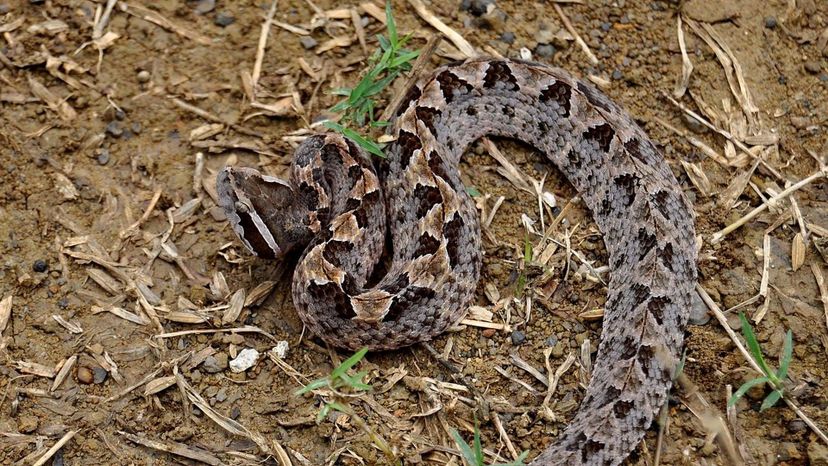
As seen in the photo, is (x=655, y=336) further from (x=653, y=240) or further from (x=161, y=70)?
(x=161, y=70)

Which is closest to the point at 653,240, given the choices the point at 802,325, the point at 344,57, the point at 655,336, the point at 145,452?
the point at 655,336

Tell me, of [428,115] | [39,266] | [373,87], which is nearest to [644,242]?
[428,115]

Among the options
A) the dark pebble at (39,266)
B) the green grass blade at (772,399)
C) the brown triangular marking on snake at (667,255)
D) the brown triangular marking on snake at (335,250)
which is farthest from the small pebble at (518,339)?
the dark pebble at (39,266)

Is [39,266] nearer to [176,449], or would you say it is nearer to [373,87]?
[176,449]

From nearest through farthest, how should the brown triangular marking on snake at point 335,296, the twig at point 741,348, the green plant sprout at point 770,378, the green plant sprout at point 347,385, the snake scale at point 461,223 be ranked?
the green plant sprout at point 347,385, the green plant sprout at point 770,378, the twig at point 741,348, the snake scale at point 461,223, the brown triangular marking on snake at point 335,296

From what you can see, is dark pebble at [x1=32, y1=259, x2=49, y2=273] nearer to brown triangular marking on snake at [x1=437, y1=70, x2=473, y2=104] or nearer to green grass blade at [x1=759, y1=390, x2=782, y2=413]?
brown triangular marking on snake at [x1=437, y1=70, x2=473, y2=104]

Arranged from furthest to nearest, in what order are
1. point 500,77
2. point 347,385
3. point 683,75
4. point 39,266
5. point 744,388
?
point 683,75
point 500,77
point 39,266
point 744,388
point 347,385

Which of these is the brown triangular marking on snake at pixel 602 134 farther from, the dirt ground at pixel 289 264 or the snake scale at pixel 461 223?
the dirt ground at pixel 289 264
